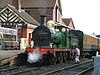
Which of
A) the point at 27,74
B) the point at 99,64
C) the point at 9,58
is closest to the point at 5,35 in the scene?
the point at 9,58

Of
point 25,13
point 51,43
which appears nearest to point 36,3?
point 25,13

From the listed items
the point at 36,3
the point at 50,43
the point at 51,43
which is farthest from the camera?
the point at 36,3

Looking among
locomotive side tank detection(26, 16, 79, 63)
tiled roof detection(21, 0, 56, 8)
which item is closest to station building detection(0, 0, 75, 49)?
tiled roof detection(21, 0, 56, 8)

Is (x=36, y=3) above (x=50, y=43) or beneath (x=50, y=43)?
above

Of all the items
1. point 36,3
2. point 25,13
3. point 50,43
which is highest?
point 36,3

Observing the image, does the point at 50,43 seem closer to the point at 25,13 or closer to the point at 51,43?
the point at 51,43

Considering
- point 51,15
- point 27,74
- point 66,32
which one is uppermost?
point 51,15

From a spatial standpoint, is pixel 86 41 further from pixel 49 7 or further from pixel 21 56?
pixel 49 7

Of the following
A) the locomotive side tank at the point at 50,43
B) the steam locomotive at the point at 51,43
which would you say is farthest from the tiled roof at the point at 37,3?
the locomotive side tank at the point at 50,43

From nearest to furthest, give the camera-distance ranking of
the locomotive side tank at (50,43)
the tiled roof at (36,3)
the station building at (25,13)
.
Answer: the locomotive side tank at (50,43), the station building at (25,13), the tiled roof at (36,3)

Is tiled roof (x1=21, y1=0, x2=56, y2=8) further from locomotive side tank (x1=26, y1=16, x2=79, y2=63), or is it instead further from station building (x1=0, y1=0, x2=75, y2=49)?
locomotive side tank (x1=26, y1=16, x2=79, y2=63)

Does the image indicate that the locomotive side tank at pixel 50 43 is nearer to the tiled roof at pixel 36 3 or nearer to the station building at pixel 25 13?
the station building at pixel 25 13

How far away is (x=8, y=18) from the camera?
4353 centimetres

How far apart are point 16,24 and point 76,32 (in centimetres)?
1562
